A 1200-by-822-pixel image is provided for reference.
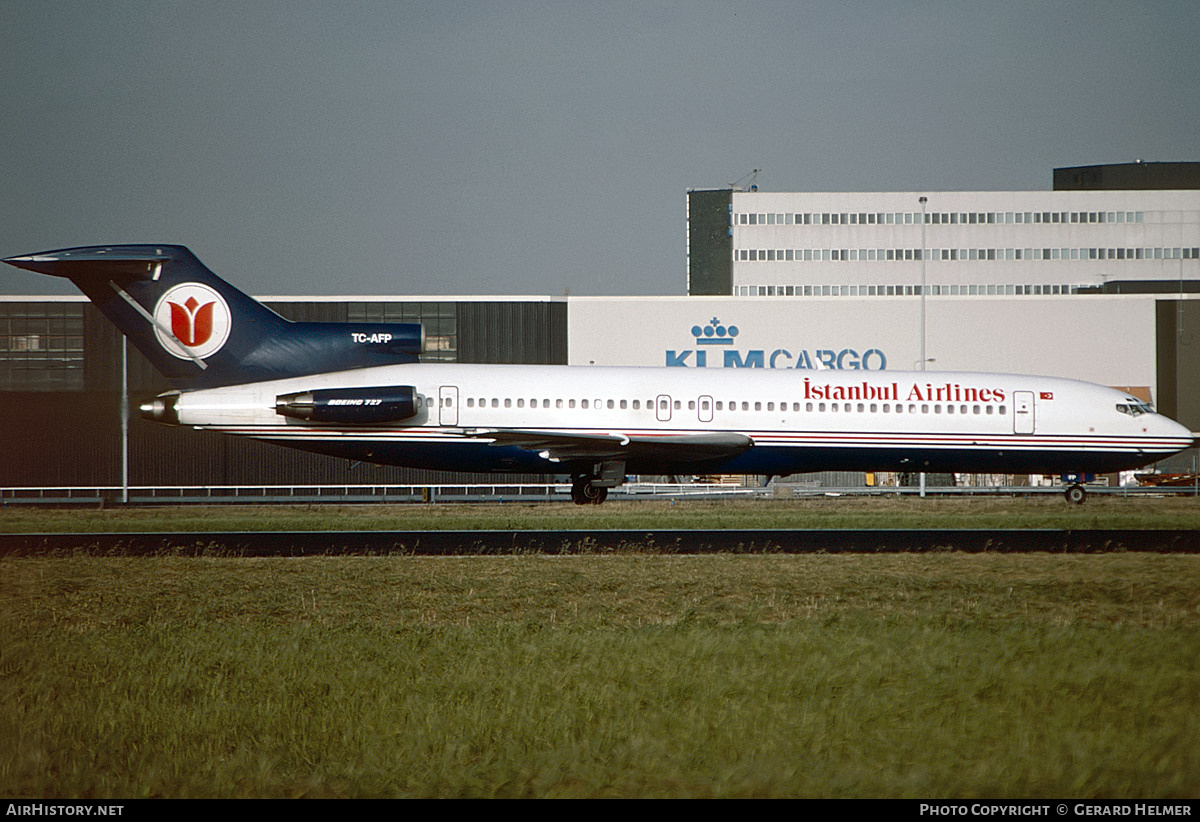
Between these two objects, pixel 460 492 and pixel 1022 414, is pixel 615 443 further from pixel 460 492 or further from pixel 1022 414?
pixel 460 492

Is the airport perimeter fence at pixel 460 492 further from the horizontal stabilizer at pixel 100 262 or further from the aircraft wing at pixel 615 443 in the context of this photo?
the horizontal stabilizer at pixel 100 262

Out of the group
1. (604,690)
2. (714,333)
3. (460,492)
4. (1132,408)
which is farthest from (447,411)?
(714,333)

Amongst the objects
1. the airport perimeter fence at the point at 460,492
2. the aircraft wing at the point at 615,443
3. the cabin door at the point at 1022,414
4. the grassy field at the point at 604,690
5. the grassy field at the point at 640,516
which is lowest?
the airport perimeter fence at the point at 460,492

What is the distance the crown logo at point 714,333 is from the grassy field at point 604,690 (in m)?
36.7

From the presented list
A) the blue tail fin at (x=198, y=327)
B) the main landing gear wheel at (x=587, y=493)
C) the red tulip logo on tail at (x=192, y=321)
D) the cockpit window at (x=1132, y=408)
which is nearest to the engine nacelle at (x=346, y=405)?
the blue tail fin at (x=198, y=327)

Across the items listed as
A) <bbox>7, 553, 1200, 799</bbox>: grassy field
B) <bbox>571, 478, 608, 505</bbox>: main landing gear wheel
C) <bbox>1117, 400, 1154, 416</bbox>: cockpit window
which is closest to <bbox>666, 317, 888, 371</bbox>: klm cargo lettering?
<bbox>1117, 400, 1154, 416</bbox>: cockpit window

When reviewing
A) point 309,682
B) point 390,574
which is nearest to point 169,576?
point 390,574

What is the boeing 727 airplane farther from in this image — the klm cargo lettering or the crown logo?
the crown logo

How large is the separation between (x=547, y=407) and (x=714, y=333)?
24835mm

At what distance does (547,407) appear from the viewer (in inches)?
1050

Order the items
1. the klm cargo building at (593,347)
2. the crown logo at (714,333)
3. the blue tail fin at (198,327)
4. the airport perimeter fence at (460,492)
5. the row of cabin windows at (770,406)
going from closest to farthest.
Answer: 1. the blue tail fin at (198,327)
2. the row of cabin windows at (770,406)
3. the airport perimeter fence at (460,492)
4. the klm cargo building at (593,347)
5. the crown logo at (714,333)

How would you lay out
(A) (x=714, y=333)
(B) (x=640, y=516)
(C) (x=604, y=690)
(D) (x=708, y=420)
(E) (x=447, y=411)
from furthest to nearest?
1. (A) (x=714, y=333)
2. (D) (x=708, y=420)
3. (E) (x=447, y=411)
4. (B) (x=640, y=516)
5. (C) (x=604, y=690)

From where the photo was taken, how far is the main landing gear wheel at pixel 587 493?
2877 cm
